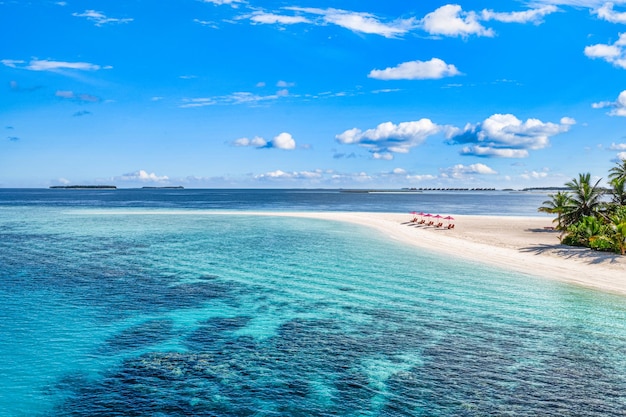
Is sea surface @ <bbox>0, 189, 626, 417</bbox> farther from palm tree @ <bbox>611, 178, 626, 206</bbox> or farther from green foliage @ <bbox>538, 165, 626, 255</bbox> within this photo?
palm tree @ <bbox>611, 178, 626, 206</bbox>

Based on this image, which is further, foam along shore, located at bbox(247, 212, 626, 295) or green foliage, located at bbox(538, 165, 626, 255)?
green foliage, located at bbox(538, 165, 626, 255)

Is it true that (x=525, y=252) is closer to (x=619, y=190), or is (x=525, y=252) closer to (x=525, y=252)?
(x=525, y=252)

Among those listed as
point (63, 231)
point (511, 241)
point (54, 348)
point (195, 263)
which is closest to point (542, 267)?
point (511, 241)

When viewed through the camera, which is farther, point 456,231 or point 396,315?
point 456,231

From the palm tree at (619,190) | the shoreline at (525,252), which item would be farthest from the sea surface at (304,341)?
the palm tree at (619,190)

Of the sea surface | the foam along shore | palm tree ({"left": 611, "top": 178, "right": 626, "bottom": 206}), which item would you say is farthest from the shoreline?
palm tree ({"left": 611, "top": 178, "right": 626, "bottom": 206})

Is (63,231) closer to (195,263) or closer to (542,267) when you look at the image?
(195,263)

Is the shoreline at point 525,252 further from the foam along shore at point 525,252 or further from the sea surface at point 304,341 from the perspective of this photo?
the sea surface at point 304,341
